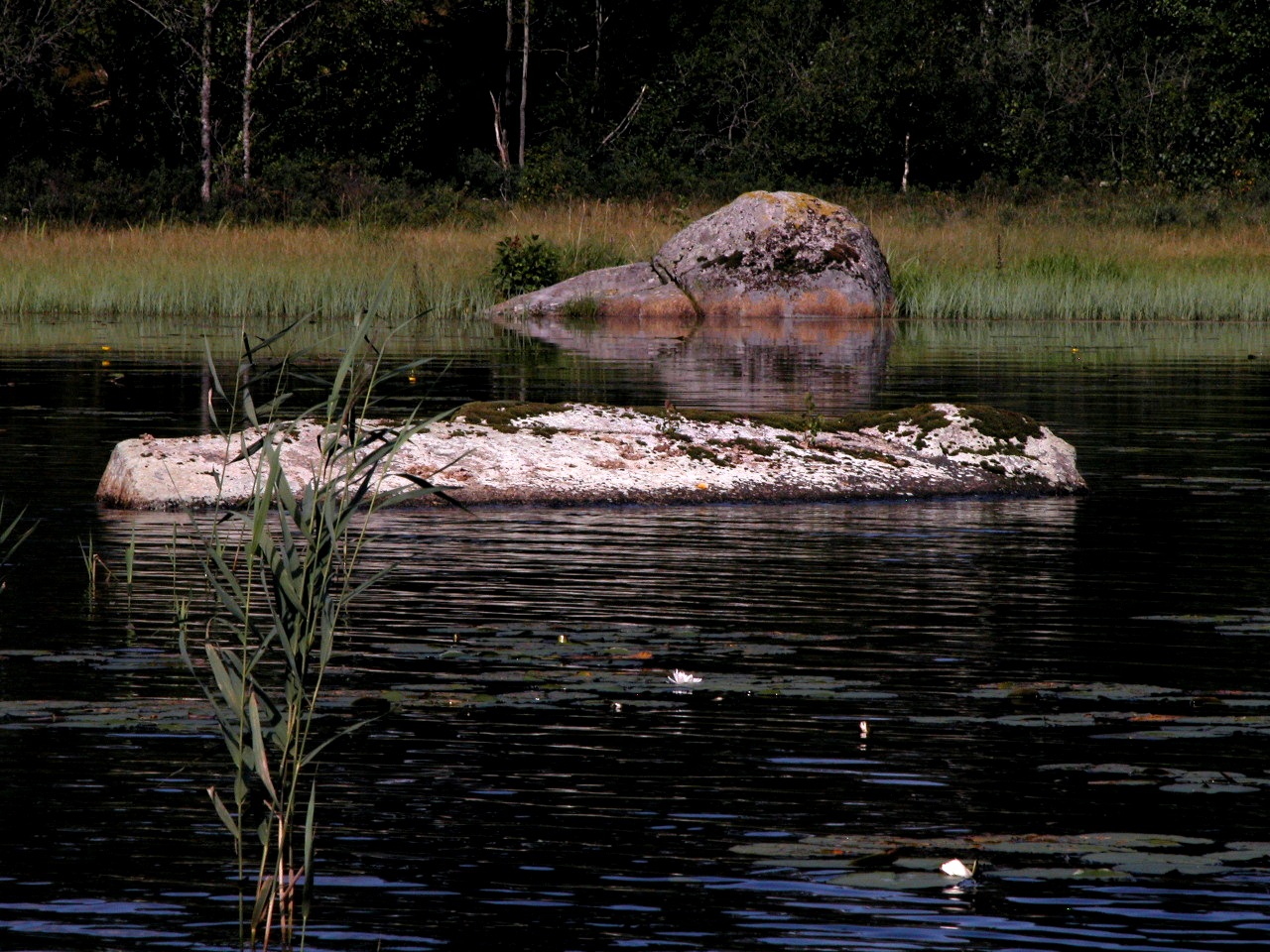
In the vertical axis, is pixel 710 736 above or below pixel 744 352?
below

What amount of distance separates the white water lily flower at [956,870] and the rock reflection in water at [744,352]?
1102 cm

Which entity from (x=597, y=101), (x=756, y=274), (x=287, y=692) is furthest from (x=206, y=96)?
(x=287, y=692)

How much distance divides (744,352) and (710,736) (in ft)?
57.2

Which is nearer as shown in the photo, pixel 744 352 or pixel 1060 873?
pixel 1060 873

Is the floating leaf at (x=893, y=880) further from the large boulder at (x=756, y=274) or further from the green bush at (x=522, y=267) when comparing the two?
the green bush at (x=522, y=267)

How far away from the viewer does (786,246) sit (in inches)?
1163

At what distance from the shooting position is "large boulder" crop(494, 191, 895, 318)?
2955 cm

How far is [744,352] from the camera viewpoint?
23094 millimetres

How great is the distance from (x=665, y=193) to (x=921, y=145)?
28.0 ft

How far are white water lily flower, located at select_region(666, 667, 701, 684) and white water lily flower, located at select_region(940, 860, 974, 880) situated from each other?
2027mm

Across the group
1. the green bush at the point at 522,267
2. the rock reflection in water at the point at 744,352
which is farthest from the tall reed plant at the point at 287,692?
the green bush at the point at 522,267

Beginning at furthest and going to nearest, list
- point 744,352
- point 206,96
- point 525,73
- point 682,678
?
1. point 525,73
2. point 206,96
3. point 744,352
4. point 682,678

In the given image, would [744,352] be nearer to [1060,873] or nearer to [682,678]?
[682,678]

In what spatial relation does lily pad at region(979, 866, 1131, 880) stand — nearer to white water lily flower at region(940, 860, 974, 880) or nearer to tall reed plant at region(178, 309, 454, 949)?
white water lily flower at region(940, 860, 974, 880)
